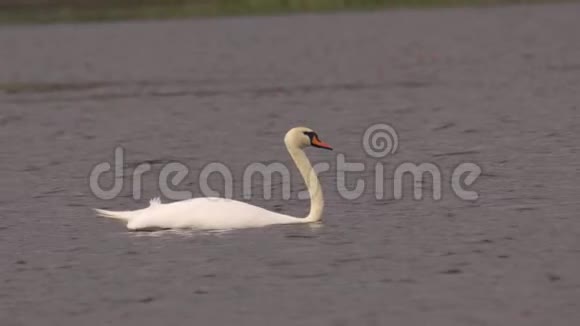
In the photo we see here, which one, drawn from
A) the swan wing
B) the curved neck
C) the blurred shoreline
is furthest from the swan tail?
the blurred shoreline

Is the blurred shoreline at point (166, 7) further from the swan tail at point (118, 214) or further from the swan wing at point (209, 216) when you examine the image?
the swan wing at point (209, 216)

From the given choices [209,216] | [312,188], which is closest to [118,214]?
[209,216]

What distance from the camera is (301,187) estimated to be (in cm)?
1781

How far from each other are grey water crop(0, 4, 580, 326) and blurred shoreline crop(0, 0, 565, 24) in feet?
51.4

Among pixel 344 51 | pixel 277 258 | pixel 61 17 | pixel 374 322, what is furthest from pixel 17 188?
pixel 61 17

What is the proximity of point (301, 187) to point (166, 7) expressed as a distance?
144ft

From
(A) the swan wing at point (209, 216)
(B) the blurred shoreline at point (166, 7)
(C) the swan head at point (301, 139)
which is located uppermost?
(B) the blurred shoreline at point (166, 7)

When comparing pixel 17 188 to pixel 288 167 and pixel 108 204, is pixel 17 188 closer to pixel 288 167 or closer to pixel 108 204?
pixel 108 204

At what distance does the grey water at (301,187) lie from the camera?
1172cm

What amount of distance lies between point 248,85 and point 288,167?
1309 cm

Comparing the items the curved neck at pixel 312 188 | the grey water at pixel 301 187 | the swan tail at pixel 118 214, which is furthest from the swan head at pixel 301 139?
the swan tail at pixel 118 214

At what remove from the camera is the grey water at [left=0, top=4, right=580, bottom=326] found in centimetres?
1172

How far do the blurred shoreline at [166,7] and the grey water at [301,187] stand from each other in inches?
617

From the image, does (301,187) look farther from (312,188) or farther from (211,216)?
(211,216)
